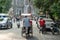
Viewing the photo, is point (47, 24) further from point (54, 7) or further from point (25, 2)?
point (25, 2)

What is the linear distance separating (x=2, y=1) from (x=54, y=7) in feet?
139

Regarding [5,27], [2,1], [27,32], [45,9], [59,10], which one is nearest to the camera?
[27,32]

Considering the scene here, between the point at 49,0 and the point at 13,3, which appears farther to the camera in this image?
the point at 13,3

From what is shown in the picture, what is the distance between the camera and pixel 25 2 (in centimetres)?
9319

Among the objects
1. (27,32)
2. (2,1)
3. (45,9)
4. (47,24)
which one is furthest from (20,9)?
(27,32)

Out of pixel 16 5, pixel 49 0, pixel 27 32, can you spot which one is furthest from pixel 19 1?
pixel 27 32

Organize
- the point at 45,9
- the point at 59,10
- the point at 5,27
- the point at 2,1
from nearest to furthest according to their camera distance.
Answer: the point at 59,10
the point at 5,27
the point at 45,9
the point at 2,1

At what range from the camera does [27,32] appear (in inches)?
802

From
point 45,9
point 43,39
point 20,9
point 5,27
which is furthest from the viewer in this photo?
point 20,9

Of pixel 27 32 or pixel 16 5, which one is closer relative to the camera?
pixel 27 32

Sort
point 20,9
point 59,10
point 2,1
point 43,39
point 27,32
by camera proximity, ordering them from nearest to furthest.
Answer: point 43,39, point 27,32, point 59,10, point 2,1, point 20,9

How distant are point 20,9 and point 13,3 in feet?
11.4

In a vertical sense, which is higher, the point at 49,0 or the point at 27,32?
the point at 49,0

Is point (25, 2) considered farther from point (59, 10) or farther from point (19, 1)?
point (59, 10)
